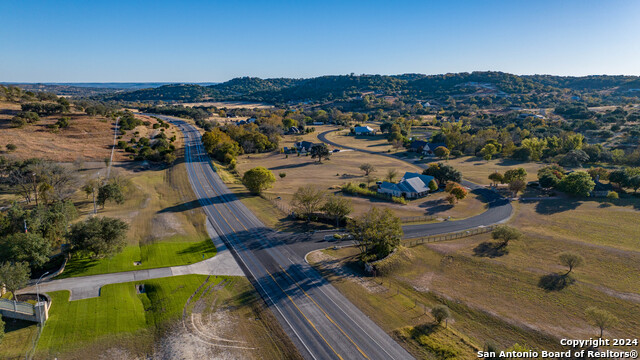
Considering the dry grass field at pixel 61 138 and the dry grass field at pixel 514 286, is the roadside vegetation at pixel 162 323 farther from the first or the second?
the dry grass field at pixel 61 138

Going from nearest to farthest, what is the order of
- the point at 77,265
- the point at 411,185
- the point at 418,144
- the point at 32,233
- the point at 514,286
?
the point at 514,286 → the point at 32,233 → the point at 77,265 → the point at 411,185 → the point at 418,144

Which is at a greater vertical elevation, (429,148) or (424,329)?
(429,148)

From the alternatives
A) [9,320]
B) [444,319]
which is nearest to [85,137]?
→ [9,320]

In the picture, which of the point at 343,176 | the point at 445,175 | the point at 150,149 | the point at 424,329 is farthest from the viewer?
the point at 150,149

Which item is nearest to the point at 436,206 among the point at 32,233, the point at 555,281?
the point at 555,281

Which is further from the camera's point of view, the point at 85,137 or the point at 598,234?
the point at 85,137

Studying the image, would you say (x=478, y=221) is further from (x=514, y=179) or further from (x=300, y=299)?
(x=300, y=299)

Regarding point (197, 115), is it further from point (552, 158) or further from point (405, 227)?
point (552, 158)
